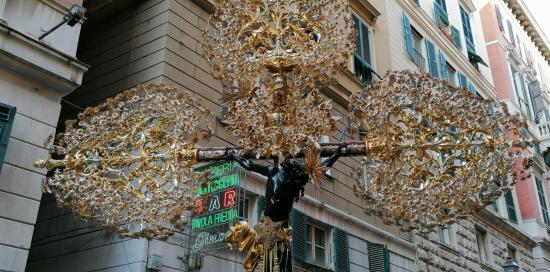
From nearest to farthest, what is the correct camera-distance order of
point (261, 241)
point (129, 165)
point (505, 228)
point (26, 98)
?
point (261, 241) < point (129, 165) < point (26, 98) < point (505, 228)

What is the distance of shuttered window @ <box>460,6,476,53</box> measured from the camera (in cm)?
2992

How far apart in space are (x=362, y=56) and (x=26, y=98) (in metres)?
12.6

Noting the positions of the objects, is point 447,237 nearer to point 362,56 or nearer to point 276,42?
point 362,56

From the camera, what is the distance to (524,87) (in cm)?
3522

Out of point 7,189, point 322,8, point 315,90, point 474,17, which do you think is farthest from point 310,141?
point 474,17

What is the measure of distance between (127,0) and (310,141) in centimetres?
1000

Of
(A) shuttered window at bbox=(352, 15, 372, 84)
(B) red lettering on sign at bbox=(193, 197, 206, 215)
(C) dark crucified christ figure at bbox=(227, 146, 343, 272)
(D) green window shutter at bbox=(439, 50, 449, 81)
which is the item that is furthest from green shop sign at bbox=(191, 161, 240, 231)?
(D) green window shutter at bbox=(439, 50, 449, 81)

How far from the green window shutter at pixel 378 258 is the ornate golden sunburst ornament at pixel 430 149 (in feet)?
34.1

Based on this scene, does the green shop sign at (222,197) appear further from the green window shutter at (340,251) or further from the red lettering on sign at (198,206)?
the green window shutter at (340,251)

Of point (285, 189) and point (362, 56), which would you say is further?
point (362, 56)

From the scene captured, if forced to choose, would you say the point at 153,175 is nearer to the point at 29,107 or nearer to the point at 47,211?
the point at 29,107

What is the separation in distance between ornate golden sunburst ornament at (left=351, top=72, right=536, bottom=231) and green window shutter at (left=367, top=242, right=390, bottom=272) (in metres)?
10.4

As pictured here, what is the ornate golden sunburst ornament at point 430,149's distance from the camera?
5.75m

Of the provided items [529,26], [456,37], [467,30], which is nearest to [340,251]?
[456,37]
